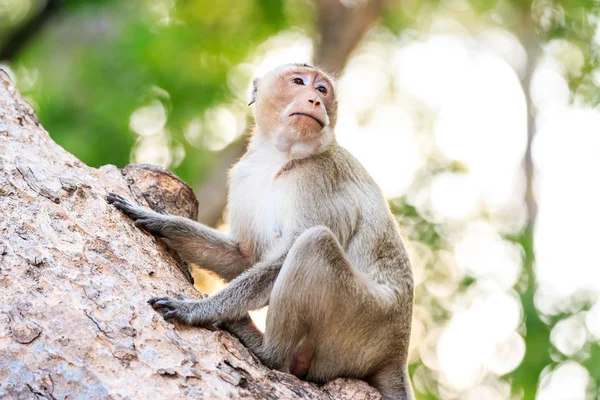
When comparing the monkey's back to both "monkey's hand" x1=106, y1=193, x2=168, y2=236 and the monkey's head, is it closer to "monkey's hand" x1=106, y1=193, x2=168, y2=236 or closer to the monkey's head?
the monkey's head

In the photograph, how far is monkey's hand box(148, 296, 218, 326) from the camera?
4.38 m

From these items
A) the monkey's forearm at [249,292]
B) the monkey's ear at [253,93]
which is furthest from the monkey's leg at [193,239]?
the monkey's ear at [253,93]

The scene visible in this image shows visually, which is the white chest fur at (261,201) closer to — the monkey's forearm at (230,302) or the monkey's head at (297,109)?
the monkey's head at (297,109)

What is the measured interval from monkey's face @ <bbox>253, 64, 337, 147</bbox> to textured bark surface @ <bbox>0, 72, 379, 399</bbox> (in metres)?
1.48

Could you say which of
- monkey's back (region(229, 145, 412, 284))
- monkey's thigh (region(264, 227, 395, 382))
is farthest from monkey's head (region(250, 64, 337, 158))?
monkey's thigh (region(264, 227, 395, 382))

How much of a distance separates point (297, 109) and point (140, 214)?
155cm

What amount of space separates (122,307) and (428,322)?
966 cm

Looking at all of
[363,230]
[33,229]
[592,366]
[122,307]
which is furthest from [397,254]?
[592,366]

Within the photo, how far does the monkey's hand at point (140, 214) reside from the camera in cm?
516

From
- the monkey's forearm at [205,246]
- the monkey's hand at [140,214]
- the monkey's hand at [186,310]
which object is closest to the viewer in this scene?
the monkey's hand at [186,310]

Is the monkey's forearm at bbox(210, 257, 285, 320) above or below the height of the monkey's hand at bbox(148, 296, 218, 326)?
above

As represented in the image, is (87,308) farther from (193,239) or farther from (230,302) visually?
(193,239)

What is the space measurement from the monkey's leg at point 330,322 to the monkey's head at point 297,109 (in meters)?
1.08

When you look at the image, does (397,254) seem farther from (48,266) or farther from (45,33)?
(45,33)
